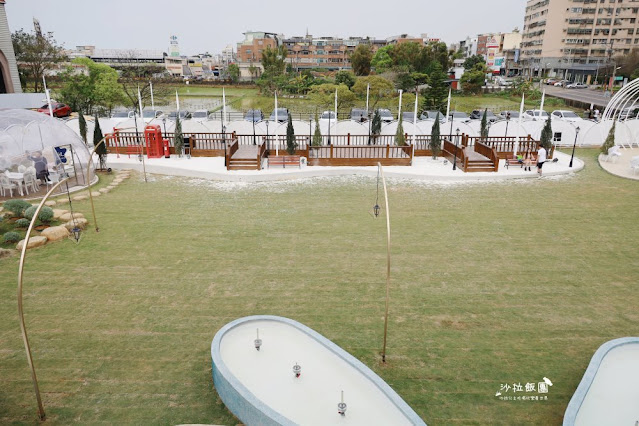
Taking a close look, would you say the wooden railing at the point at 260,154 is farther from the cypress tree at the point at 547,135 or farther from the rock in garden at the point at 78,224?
the cypress tree at the point at 547,135

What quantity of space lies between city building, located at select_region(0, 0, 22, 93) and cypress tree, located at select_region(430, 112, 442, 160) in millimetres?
31402

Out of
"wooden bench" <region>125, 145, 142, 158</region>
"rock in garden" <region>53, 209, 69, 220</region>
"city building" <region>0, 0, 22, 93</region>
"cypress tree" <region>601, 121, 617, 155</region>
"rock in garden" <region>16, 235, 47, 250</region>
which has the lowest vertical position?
"rock in garden" <region>16, 235, 47, 250</region>

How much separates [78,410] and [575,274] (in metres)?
10.5

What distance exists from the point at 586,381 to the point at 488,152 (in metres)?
15.3

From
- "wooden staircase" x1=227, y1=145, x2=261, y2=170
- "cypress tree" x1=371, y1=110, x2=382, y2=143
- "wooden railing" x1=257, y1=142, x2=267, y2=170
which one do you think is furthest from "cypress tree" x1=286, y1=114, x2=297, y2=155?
"cypress tree" x1=371, y1=110, x2=382, y2=143

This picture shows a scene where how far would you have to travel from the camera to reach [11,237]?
11484mm

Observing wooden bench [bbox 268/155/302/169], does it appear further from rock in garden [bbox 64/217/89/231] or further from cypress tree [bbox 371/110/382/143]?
rock in garden [bbox 64/217/89/231]

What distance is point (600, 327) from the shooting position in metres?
8.07

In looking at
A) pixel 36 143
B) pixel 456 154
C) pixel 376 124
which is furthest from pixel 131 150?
pixel 456 154

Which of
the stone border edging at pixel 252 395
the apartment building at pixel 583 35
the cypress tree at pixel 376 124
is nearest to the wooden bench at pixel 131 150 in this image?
the cypress tree at pixel 376 124

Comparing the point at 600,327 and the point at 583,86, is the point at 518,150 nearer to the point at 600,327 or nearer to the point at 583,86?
the point at 600,327

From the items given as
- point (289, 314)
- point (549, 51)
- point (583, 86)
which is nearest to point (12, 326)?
point (289, 314)

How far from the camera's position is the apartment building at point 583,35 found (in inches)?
2931

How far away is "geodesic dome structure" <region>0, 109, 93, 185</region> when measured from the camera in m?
15.8
